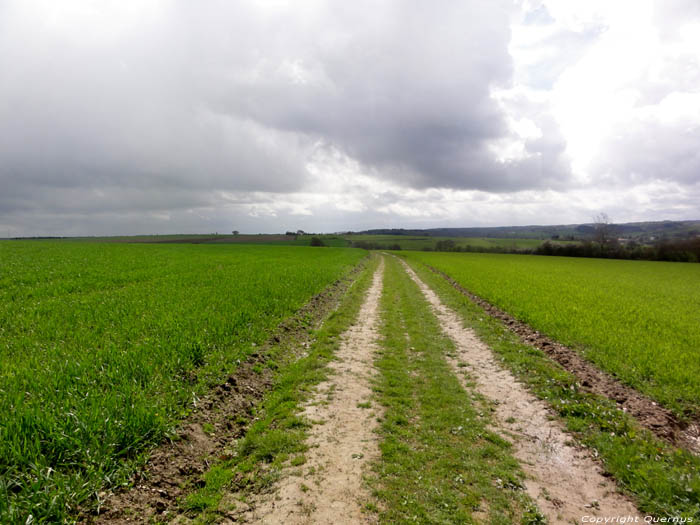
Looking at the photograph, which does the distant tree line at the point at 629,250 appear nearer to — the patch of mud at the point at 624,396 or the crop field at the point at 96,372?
the patch of mud at the point at 624,396

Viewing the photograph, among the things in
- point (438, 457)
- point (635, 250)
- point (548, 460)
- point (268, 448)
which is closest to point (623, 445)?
point (548, 460)

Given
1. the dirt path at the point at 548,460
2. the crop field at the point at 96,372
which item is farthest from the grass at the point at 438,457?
the crop field at the point at 96,372

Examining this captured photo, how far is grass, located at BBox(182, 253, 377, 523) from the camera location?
4133 mm

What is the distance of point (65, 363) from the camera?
6484 mm

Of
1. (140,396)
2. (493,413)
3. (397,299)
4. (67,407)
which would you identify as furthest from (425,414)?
(397,299)

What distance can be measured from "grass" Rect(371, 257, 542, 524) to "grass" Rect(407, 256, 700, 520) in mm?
1574

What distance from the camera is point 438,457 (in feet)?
15.8

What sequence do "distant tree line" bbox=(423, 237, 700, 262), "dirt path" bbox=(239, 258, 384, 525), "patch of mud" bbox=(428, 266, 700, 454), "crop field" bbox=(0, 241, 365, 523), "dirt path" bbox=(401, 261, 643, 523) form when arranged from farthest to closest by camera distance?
1. "distant tree line" bbox=(423, 237, 700, 262)
2. "patch of mud" bbox=(428, 266, 700, 454)
3. "dirt path" bbox=(401, 261, 643, 523)
4. "crop field" bbox=(0, 241, 365, 523)
5. "dirt path" bbox=(239, 258, 384, 525)

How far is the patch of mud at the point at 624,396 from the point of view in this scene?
5812 mm

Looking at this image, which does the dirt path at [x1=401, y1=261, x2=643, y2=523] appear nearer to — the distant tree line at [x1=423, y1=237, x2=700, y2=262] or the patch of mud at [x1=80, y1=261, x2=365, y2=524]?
the patch of mud at [x1=80, y1=261, x2=365, y2=524]

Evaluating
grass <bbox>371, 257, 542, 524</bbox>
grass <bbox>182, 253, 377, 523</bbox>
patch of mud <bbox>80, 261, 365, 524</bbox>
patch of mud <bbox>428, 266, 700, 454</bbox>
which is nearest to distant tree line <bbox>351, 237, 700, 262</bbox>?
patch of mud <bbox>428, 266, 700, 454</bbox>

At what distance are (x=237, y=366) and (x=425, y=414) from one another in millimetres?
4850

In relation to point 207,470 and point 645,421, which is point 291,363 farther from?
point 645,421

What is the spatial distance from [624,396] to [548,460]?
3824mm
